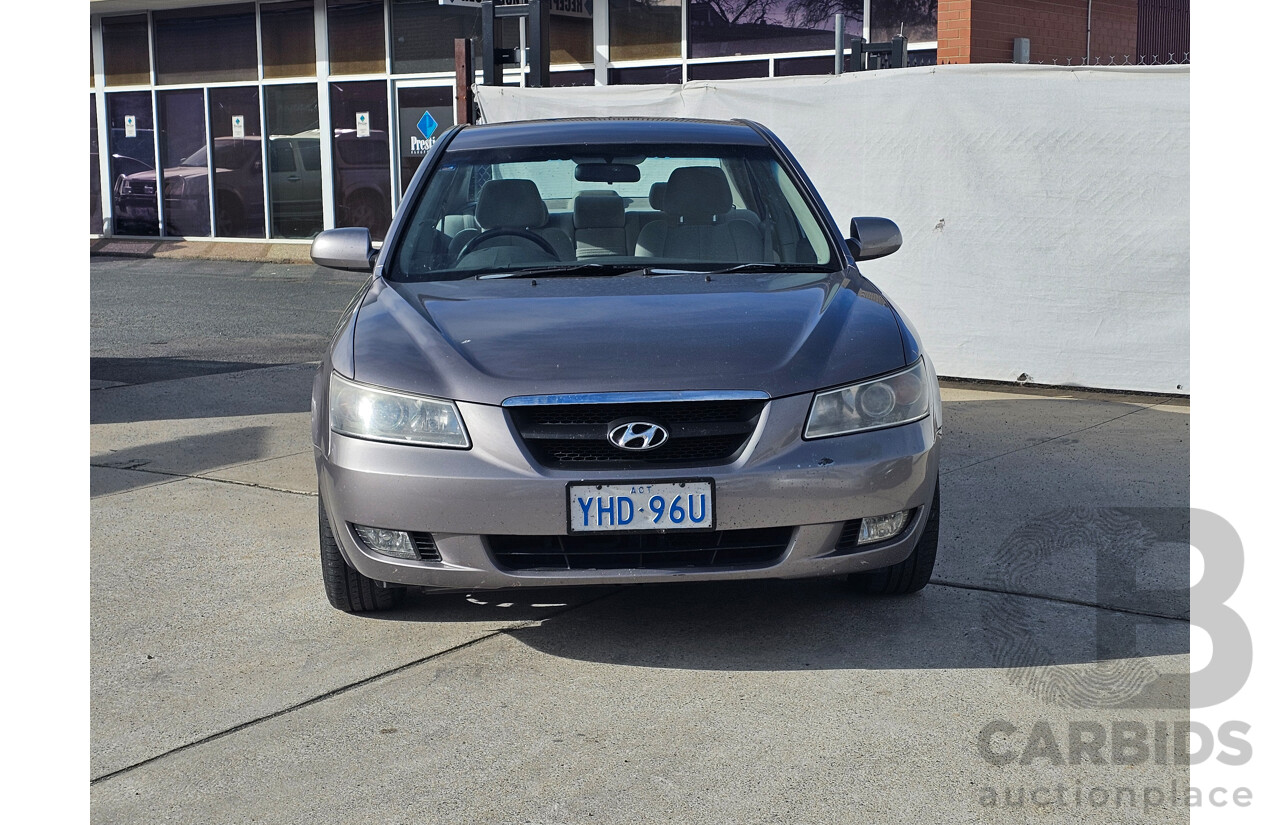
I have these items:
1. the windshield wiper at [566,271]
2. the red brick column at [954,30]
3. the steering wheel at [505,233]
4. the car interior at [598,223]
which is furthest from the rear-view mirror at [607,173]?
the red brick column at [954,30]

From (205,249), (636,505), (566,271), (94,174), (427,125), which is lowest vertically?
(636,505)

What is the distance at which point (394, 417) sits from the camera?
401cm

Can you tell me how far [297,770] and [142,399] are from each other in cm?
599

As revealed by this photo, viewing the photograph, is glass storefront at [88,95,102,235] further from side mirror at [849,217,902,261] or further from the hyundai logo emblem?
the hyundai logo emblem

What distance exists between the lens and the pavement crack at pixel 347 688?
3492mm

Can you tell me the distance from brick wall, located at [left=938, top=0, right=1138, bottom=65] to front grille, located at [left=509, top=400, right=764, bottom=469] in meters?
10.9

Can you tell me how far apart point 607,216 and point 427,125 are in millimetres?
14100

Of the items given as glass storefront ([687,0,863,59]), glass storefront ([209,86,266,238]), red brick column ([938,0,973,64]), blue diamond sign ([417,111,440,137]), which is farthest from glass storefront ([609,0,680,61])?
glass storefront ([209,86,266,238])

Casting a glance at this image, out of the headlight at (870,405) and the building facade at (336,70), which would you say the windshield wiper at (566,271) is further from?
the building facade at (336,70)

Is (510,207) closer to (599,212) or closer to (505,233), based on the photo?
(505,233)

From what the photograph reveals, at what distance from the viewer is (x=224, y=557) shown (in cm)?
533

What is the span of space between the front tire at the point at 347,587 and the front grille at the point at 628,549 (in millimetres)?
646

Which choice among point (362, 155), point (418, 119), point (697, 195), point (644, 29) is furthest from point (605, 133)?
point (362, 155)

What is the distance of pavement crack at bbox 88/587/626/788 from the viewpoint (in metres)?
3.49
